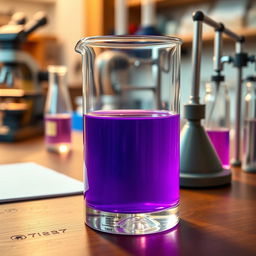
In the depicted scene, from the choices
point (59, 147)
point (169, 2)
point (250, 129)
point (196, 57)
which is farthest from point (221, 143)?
point (169, 2)

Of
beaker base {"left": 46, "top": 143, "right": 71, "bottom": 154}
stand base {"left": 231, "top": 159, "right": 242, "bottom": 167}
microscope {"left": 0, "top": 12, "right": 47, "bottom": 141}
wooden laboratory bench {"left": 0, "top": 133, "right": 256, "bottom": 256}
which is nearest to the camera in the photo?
wooden laboratory bench {"left": 0, "top": 133, "right": 256, "bottom": 256}

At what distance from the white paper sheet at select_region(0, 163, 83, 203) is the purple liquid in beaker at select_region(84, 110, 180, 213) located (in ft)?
0.60

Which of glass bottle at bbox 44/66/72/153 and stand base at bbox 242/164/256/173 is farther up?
Answer: glass bottle at bbox 44/66/72/153

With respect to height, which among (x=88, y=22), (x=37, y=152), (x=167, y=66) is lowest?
(x=37, y=152)

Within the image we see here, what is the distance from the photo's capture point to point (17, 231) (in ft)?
1.59

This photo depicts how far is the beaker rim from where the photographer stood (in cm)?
49

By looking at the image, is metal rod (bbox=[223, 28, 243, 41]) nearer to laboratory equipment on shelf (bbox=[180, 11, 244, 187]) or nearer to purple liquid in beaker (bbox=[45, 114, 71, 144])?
laboratory equipment on shelf (bbox=[180, 11, 244, 187])

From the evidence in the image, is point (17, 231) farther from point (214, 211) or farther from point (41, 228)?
point (214, 211)

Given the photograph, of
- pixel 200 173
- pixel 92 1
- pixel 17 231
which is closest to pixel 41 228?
pixel 17 231

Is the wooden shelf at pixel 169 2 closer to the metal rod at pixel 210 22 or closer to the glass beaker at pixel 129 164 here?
the metal rod at pixel 210 22

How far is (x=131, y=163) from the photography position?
465mm

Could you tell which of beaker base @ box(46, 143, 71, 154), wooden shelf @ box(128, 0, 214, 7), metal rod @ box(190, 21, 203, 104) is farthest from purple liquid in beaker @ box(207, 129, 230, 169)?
wooden shelf @ box(128, 0, 214, 7)

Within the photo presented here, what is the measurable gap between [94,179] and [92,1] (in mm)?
2809

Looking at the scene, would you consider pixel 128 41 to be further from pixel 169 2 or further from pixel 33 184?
pixel 169 2
